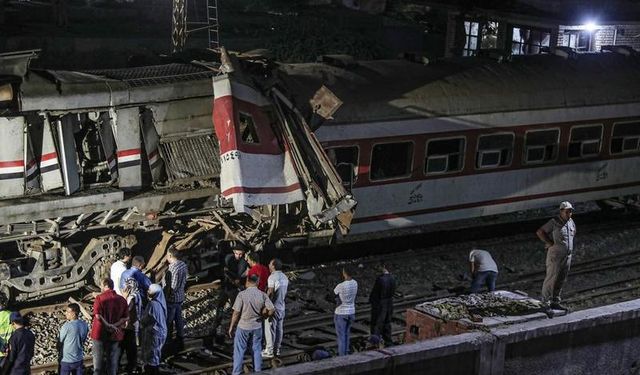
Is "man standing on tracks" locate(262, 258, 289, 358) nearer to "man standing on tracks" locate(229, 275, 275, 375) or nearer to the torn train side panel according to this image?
"man standing on tracks" locate(229, 275, 275, 375)

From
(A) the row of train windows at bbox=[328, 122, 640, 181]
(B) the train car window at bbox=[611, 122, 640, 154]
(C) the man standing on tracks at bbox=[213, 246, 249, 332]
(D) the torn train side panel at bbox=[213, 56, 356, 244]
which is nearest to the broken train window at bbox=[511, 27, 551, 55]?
(B) the train car window at bbox=[611, 122, 640, 154]

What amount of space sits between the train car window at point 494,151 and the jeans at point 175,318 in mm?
7056

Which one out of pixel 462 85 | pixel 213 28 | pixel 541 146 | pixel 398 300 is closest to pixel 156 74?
pixel 398 300

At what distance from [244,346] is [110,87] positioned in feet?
14.1

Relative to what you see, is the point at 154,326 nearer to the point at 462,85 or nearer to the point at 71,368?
the point at 71,368

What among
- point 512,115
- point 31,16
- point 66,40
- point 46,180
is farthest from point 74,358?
point 31,16

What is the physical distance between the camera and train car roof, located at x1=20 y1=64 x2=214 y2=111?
40.9ft

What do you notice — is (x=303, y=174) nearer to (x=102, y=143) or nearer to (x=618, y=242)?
(x=102, y=143)

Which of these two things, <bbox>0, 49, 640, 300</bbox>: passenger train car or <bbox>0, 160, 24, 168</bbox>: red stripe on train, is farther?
<bbox>0, 49, 640, 300</bbox>: passenger train car

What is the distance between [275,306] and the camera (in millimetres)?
12000

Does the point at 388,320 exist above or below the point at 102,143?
below

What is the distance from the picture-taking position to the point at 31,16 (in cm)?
2972

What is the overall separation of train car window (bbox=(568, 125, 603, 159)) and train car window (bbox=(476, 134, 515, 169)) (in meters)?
1.68

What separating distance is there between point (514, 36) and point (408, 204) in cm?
1290
